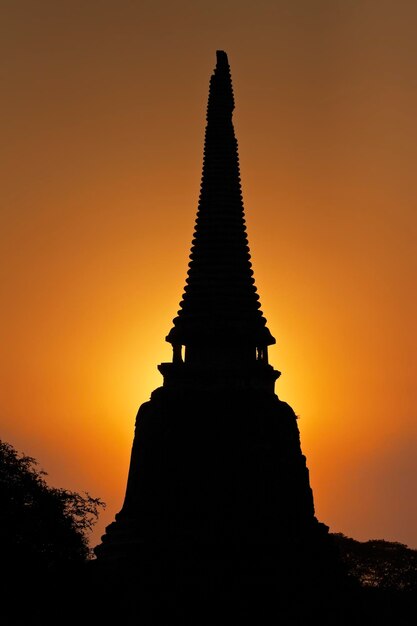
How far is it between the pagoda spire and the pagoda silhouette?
0.05 m

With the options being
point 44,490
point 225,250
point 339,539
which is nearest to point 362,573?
point 339,539

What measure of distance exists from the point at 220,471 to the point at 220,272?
7.94 m

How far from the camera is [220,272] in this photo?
44.7m

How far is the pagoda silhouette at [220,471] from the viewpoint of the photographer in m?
39.4

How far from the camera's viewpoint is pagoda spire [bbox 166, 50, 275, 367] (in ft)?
143

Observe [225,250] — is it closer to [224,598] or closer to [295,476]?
[295,476]

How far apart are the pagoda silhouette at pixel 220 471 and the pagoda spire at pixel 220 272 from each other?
50 millimetres

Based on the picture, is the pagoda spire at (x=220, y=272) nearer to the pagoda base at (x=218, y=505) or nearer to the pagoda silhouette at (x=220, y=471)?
the pagoda silhouette at (x=220, y=471)

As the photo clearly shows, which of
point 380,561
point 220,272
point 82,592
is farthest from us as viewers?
point 380,561

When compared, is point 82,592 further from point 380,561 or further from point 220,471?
point 380,561

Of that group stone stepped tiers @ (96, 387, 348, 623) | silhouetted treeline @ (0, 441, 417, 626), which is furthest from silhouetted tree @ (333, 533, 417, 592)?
stone stepped tiers @ (96, 387, 348, 623)

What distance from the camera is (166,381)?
43656 millimetres

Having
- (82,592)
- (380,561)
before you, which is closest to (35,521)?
(82,592)

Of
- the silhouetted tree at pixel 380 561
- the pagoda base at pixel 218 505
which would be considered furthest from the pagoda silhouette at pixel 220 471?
Answer: the silhouetted tree at pixel 380 561
